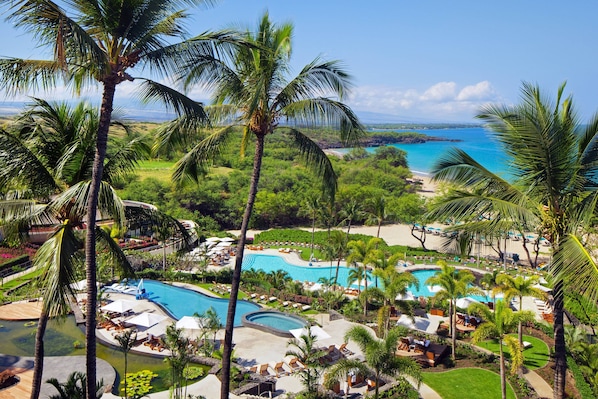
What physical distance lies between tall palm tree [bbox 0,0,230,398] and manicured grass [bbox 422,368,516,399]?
12001 mm

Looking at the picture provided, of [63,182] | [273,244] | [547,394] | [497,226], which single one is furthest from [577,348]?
[273,244]

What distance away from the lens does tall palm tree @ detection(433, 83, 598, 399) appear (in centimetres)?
798

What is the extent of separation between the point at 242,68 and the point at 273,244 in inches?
1200

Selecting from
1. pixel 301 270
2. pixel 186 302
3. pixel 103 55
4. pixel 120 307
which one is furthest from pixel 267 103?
pixel 301 270

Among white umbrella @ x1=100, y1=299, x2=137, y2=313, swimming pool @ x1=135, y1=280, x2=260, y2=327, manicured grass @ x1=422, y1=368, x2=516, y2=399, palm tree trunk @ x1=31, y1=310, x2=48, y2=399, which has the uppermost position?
palm tree trunk @ x1=31, y1=310, x2=48, y2=399

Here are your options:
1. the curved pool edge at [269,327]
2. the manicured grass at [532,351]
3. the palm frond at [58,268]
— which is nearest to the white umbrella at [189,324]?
the curved pool edge at [269,327]

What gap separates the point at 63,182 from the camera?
9195 mm

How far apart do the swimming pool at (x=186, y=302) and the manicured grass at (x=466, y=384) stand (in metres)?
10.1

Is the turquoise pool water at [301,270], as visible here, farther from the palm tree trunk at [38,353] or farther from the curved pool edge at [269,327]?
the palm tree trunk at [38,353]

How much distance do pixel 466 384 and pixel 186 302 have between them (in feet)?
50.4

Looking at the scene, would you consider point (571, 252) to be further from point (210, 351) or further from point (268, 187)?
point (268, 187)

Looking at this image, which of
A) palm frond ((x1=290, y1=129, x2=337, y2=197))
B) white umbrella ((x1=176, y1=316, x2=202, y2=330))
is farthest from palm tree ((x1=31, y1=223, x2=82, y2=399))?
white umbrella ((x1=176, y1=316, x2=202, y2=330))

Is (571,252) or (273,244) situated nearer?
(571,252)

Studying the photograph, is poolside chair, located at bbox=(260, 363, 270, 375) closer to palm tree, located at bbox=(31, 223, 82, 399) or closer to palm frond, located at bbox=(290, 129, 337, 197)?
palm frond, located at bbox=(290, 129, 337, 197)
